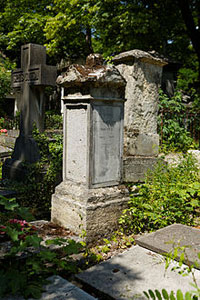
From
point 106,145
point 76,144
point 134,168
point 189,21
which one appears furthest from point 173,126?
point 189,21

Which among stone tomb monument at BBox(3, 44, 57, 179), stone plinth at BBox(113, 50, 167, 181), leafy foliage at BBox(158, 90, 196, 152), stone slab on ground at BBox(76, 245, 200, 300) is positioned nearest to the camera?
stone slab on ground at BBox(76, 245, 200, 300)

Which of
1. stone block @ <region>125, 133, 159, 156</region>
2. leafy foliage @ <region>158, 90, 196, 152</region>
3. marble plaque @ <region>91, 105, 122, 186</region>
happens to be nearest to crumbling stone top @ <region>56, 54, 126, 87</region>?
marble plaque @ <region>91, 105, 122, 186</region>

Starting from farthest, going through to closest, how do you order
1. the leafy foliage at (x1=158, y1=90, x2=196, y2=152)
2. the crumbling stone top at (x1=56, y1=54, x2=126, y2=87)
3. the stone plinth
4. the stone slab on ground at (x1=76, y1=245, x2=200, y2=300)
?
1. the leafy foliage at (x1=158, y1=90, x2=196, y2=152)
2. the stone plinth
3. the crumbling stone top at (x1=56, y1=54, x2=126, y2=87)
4. the stone slab on ground at (x1=76, y1=245, x2=200, y2=300)

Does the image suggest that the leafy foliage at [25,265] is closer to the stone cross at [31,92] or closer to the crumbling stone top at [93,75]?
the crumbling stone top at [93,75]

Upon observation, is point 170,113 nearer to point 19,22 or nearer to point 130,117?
point 130,117

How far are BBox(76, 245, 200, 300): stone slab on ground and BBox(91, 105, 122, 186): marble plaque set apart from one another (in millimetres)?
962

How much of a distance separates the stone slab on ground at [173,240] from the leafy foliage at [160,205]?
0.23 meters

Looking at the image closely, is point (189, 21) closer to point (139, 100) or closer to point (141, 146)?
point (139, 100)

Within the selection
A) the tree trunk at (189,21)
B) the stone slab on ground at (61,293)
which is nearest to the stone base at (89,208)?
the stone slab on ground at (61,293)

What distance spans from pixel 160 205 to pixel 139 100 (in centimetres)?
261

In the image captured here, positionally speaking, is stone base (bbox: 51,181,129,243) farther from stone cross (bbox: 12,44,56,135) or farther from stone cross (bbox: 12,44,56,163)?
stone cross (bbox: 12,44,56,135)

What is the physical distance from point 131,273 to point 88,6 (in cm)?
1128

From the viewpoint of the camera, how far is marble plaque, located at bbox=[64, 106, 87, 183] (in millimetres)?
3381

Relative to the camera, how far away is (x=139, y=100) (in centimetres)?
571
